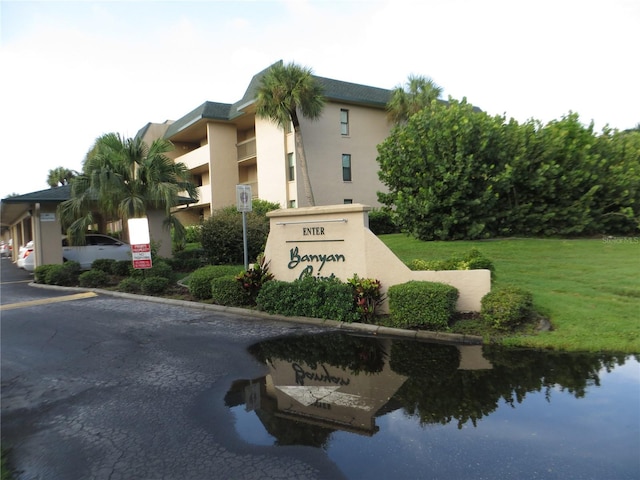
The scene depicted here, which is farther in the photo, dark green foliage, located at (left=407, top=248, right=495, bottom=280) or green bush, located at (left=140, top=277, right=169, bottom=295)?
green bush, located at (left=140, top=277, right=169, bottom=295)

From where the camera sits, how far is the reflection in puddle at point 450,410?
3.44 meters

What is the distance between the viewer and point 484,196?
1579 centimetres

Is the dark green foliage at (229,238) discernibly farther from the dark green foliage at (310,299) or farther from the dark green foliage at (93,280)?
the dark green foliage at (310,299)

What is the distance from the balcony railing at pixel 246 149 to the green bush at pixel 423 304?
20.7 meters

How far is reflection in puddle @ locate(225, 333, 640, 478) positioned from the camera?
3.44 metres

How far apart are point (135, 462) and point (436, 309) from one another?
5.21 metres

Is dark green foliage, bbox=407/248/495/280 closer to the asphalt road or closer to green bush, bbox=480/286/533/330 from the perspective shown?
green bush, bbox=480/286/533/330

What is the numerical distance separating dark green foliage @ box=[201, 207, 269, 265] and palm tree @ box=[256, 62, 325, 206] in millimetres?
6435

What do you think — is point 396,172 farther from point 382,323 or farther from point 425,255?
point 382,323

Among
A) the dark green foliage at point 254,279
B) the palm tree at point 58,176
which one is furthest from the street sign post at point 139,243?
the palm tree at point 58,176

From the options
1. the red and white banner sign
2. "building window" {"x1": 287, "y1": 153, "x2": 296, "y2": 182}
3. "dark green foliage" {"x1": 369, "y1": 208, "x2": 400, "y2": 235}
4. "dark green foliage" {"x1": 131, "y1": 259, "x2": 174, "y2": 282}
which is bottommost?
"dark green foliage" {"x1": 131, "y1": 259, "x2": 174, "y2": 282}

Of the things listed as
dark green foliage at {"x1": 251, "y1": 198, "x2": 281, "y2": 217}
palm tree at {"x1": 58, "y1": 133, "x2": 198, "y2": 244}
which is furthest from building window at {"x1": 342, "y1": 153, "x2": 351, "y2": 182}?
palm tree at {"x1": 58, "y1": 133, "x2": 198, "y2": 244}

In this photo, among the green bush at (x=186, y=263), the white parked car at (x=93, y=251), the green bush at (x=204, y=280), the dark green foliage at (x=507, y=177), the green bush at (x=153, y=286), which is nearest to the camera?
the green bush at (x=204, y=280)

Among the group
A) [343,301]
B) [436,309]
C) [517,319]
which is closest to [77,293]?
[343,301]
